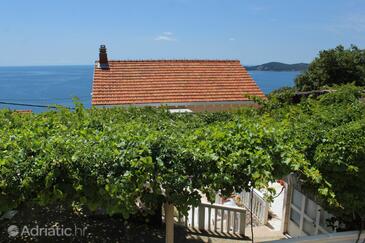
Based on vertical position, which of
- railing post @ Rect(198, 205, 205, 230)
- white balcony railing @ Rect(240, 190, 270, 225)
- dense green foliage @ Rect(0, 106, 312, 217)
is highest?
dense green foliage @ Rect(0, 106, 312, 217)

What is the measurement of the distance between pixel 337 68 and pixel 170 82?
14.9m

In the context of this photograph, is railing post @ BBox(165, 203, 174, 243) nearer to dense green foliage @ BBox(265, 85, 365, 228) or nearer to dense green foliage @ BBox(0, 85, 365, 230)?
dense green foliage @ BBox(0, 85, 365, 230)

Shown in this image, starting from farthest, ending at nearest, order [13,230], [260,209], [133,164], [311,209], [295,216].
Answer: [260,209] < [295,216] < [311,209] < [13,230] < [133,164]

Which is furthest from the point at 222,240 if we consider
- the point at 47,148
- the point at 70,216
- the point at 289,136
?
the point at 47,148

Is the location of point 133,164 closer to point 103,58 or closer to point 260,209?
point 260,209

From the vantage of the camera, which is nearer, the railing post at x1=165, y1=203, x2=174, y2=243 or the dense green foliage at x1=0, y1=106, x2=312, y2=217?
the dense green foliage at x1=0, y1=106, x2=312, y2=217

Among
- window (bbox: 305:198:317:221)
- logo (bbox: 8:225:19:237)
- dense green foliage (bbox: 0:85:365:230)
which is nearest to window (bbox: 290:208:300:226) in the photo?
window (bbox: 305:198:317:221)

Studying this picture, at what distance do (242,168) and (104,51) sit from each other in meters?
12.0

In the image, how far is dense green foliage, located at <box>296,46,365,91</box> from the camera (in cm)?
2306

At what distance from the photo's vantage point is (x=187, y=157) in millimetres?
3824

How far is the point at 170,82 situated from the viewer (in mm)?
14711

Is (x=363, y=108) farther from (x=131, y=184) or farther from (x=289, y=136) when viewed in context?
(x=131, y=184)

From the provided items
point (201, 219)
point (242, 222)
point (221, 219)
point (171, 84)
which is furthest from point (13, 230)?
point (171, 84)

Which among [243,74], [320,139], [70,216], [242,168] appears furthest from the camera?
[243,74]
